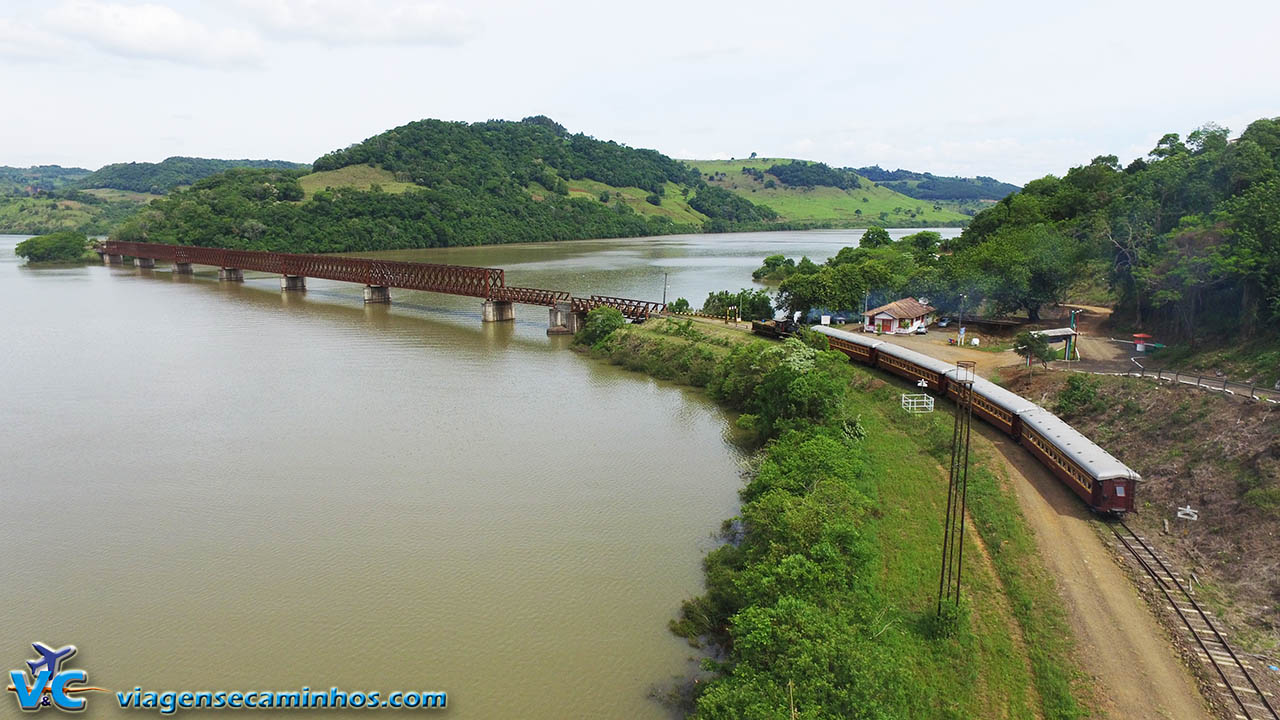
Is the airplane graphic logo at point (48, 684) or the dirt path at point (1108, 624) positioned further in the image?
the airplane graphic logo at point (48, 684)

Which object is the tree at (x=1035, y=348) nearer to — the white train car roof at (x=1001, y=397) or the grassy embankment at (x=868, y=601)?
the white train car roof at (x=1001, y=397)

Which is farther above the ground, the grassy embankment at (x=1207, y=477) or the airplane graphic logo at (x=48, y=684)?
the grassy embankment at (x=1207, y=477)

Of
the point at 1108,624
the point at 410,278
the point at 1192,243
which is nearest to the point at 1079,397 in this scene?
the point at 1192,243

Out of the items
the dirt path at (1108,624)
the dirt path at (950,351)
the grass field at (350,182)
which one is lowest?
the dirt path at (1108,624)

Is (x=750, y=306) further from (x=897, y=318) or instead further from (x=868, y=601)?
(x=868, y=601)

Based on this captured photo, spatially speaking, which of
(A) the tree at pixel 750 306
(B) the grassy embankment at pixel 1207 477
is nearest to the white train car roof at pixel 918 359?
(B) the grassy embankment at pixel 1207 477

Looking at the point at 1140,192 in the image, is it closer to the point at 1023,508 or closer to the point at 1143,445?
the point at 1143,445

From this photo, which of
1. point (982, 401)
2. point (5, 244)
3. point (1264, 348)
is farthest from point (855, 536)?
point (5, 244)
